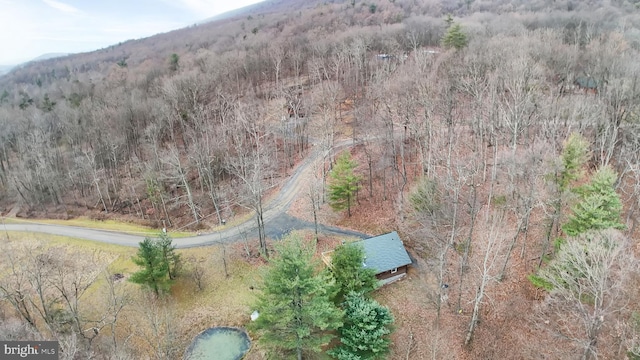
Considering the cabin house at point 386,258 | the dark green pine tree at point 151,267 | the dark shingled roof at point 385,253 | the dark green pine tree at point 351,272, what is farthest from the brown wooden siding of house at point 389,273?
the dark green pine tree at point 151,267

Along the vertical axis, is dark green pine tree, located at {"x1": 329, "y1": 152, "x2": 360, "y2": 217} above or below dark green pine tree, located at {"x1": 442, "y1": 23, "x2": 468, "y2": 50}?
below

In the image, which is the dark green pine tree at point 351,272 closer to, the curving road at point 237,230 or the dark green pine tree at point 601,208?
the curving road at point 237,230

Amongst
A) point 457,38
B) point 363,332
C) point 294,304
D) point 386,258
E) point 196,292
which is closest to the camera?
point 294,304

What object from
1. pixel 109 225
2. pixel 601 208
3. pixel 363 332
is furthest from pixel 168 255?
pixel 601 208

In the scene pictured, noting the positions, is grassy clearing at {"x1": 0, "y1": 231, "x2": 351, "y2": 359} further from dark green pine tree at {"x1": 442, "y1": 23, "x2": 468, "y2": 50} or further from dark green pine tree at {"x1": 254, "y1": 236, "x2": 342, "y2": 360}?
dark green pine tree at {"x1": 442, "y1": 23, "x2": 468, "y2": 50}

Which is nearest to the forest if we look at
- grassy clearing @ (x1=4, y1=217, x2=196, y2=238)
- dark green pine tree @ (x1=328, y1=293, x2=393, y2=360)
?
grassy clearing @ (x1=4, y1=217, x2=196, y2=238)

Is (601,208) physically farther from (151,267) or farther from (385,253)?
(151,267)
